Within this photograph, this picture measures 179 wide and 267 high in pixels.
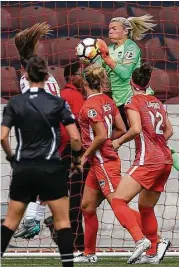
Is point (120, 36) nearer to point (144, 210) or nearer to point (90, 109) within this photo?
point (90, 109)

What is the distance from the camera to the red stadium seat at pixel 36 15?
12523 millimetres

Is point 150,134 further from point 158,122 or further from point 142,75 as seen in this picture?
point 142,75

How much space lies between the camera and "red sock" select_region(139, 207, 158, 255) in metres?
8.83

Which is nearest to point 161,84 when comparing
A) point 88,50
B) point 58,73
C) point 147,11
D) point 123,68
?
point 58,73

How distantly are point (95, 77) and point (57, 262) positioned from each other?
1.64 m

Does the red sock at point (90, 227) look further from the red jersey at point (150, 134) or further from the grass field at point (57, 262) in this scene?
the red jersey at point (150, 134)

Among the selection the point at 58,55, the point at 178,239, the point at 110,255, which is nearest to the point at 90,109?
the point at 110,255

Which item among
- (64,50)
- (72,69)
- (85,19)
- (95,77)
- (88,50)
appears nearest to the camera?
(95,77)

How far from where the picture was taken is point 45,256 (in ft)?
32.0

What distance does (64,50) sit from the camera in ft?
39.6

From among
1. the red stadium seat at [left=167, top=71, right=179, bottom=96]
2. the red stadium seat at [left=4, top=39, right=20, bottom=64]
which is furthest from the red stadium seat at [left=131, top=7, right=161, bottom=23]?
the red stadium seat at [left=4, top=39, right=20, bottom=64]

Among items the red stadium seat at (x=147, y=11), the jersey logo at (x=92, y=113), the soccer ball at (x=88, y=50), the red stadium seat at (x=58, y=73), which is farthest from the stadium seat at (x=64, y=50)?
the jersey logo at (x=92, y=113)

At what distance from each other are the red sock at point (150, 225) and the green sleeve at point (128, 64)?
1342 mm

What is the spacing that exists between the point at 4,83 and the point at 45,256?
9.42ft
